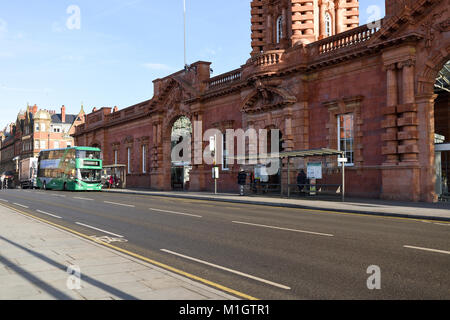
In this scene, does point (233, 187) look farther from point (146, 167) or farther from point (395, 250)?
point (395, 250)

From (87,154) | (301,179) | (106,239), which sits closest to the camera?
(106,239)

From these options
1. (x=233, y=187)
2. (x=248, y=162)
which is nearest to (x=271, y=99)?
(x=248, y=162)

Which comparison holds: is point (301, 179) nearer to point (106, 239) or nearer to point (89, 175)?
point (106, 239)

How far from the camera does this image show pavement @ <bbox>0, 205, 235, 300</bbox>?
5043 millimetres

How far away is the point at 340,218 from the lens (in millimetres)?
13953

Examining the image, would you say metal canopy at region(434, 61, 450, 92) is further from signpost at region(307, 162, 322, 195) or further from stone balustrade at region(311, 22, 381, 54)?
→ signpost at region(307, 162, 322, 195)

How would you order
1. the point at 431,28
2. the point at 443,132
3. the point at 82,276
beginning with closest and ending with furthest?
the point at 82,276
the point at 431,28
the point at 443,132

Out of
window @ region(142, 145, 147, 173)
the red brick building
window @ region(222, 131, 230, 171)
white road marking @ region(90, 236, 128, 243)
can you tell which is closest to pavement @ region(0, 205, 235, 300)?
white road marking @ region(90, 236, 128, 243)

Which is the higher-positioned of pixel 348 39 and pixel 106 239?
pixel 348 39

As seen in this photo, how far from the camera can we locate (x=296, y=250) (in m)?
8.27

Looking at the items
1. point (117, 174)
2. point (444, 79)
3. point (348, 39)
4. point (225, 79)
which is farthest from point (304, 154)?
point (117, 174)

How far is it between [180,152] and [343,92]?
817 inches

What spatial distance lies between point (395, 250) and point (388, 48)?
15.7 m

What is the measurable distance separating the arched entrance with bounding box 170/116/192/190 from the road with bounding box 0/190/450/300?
2526 cm
